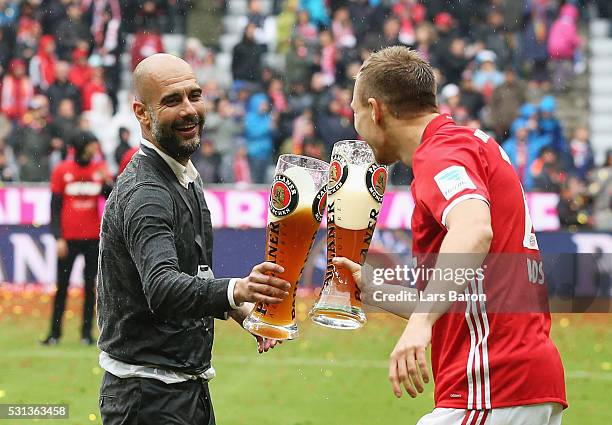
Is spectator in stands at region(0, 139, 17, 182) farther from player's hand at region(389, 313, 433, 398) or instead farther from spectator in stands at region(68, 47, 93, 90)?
player's hand at region(389, 313, 433, 398)

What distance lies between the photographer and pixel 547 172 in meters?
14.5

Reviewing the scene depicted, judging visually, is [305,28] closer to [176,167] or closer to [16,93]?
[16,93]

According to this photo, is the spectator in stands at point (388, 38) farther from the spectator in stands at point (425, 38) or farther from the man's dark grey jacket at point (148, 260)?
the man's dark grey jacket at point (148, 260)

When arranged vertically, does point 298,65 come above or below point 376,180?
below

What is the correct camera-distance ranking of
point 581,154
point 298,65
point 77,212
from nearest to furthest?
point 77,212 < point 581,154 < point 298,65

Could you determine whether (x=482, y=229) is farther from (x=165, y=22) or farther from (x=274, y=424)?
(x=165, y=22)

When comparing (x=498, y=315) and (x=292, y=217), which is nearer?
(x=498, y=315)

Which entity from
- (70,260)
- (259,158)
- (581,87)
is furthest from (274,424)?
(581,87)

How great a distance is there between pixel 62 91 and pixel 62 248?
6.43 metres

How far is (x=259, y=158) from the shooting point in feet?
52.6

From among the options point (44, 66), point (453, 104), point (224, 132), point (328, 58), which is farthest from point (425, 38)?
point (44, 66)

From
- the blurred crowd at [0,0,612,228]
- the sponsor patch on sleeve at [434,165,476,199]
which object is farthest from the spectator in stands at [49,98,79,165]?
the sponsor patch on sleeve at [434,165,476,199]

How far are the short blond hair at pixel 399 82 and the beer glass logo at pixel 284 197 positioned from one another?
0.39 m

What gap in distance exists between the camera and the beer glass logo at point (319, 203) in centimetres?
362
